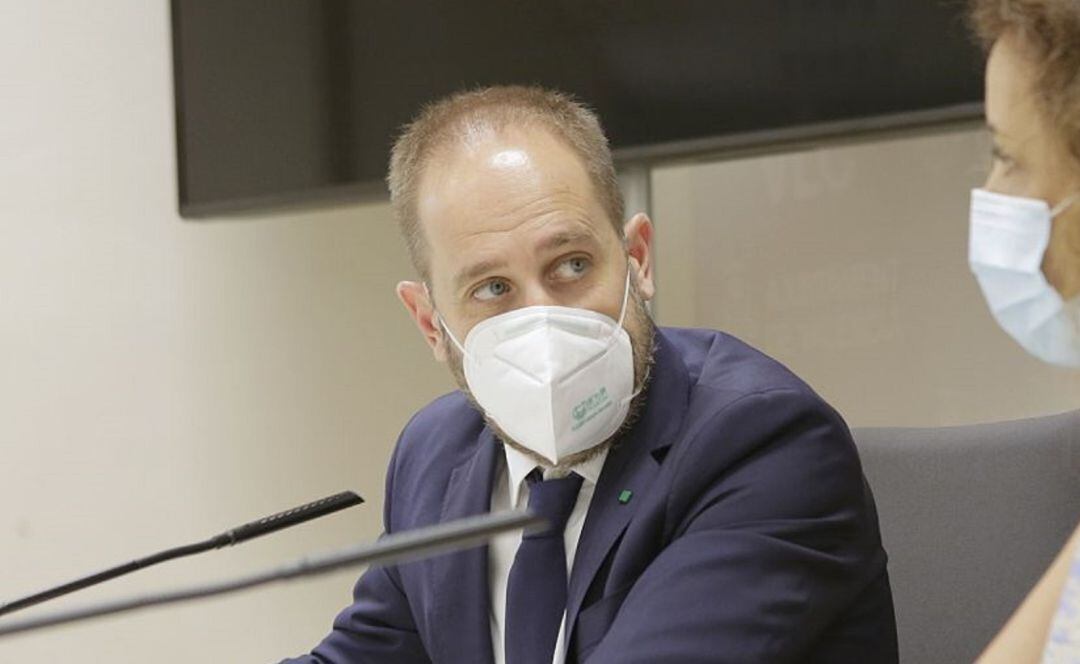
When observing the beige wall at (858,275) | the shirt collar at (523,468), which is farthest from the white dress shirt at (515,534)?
the beige wall at (858,275)

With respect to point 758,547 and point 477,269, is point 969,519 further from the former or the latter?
point 477,269

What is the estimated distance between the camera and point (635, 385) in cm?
164

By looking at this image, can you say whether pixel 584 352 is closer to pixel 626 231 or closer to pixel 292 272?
pixel 626 231

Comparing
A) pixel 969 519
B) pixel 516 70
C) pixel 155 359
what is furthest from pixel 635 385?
pixel 155 359

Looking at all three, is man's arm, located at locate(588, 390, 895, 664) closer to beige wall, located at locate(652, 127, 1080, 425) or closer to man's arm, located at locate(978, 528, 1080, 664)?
man's arm, located at locate(978, 528, 1080, 664)

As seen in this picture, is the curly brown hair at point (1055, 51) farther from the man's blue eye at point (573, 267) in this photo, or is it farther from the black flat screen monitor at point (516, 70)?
the black flat screen monitor at point (516, 70)

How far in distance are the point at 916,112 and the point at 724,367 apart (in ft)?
2.01

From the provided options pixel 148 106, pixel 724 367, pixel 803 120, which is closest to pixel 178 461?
pixel 148 106

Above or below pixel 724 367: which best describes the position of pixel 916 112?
above

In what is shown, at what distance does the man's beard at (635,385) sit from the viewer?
5.40ft

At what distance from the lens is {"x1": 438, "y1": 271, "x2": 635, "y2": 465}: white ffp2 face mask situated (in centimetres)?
160

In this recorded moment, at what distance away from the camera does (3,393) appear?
3051mm

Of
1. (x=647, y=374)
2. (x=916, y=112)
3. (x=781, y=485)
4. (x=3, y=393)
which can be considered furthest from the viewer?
(x=3, y=393)

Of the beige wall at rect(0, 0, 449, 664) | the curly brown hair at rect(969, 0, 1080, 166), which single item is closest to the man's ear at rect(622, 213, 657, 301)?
the curly brown hair at rect(969, 0, 1080, 166)
